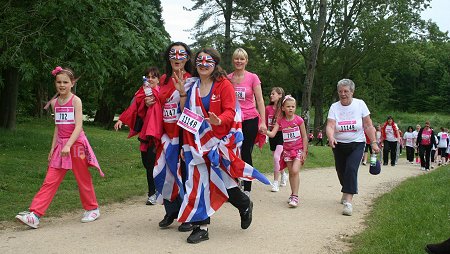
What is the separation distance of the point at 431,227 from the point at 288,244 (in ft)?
6.38

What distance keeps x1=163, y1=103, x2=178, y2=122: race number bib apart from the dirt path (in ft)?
4.34

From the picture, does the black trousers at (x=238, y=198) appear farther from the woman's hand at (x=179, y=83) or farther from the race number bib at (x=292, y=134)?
the race number bib at (x=292, y=134)

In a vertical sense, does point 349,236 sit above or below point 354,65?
below

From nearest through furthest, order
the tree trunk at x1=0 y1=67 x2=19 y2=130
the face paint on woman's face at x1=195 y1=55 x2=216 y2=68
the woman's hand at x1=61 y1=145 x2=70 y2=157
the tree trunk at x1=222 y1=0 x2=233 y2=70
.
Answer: the face paint on woman's face at x1=195 y1=55 x2=216 y2=68 → the woman's hand at x1=61 y1=145 x2=70 y2=157 → the tree trunk at x1=0 y1=67 x2=19 y2=130 → the tree trunk at x1=222 y1=0 x2=233 y2=70

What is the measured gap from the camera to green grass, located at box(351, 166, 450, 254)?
5.06 metres

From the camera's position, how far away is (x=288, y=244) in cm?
517

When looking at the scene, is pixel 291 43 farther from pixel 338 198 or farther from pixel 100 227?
pixel 100 227

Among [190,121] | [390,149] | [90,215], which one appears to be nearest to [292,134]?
[190,121]

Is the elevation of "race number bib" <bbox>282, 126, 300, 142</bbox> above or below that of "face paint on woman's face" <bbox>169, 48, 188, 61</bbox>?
below

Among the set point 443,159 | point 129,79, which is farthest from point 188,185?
point 129,79

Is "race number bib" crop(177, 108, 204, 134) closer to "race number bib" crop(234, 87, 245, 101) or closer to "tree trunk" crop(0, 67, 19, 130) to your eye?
"race number bib" crop(234, 87, 245, 101)

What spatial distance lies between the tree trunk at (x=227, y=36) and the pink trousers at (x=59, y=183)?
24.3 metres

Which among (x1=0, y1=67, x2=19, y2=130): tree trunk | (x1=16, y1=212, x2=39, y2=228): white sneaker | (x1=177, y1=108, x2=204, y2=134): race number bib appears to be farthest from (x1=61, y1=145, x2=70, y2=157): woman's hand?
(x1=0, y1=67, x2=19, y2=130): tree trunk

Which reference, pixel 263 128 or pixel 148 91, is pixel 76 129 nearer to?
pixel 148 91
